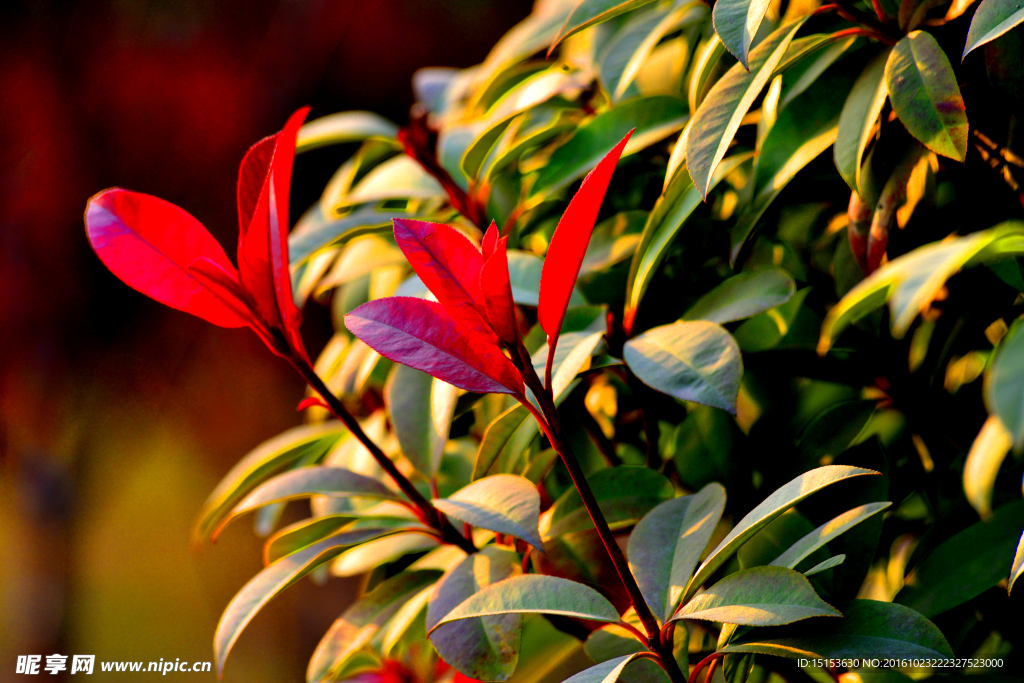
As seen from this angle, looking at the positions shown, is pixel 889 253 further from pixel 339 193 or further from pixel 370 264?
pixel 339 193

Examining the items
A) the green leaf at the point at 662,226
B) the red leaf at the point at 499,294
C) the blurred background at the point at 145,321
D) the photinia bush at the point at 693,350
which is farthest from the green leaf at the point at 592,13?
the blurred background at the point at 145,321

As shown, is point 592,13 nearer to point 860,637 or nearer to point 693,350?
point 693,350

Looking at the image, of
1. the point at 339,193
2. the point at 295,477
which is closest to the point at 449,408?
the point at 295,477

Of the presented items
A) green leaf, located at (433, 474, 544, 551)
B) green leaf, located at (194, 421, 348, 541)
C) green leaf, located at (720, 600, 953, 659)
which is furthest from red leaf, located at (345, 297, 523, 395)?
green leaf, located at (194, 421, 348, 541)

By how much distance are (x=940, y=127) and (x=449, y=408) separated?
0.38 metres

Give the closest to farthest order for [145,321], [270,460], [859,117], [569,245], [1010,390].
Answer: [1010,390] → [569,245] → [859,117] → [270,460] → [145,321]

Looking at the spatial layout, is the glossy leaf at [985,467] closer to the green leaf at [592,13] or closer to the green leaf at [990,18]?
the green leaf at [990,18]

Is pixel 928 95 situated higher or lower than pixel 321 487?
higher

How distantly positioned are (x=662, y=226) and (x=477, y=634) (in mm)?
319

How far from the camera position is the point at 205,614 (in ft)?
6.54

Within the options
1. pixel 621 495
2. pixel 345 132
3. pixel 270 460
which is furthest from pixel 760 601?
pixel 345 132

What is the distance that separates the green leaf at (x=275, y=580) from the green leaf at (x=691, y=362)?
0.25m

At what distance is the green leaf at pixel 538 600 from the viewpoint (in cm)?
36

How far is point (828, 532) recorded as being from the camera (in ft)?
1.20
